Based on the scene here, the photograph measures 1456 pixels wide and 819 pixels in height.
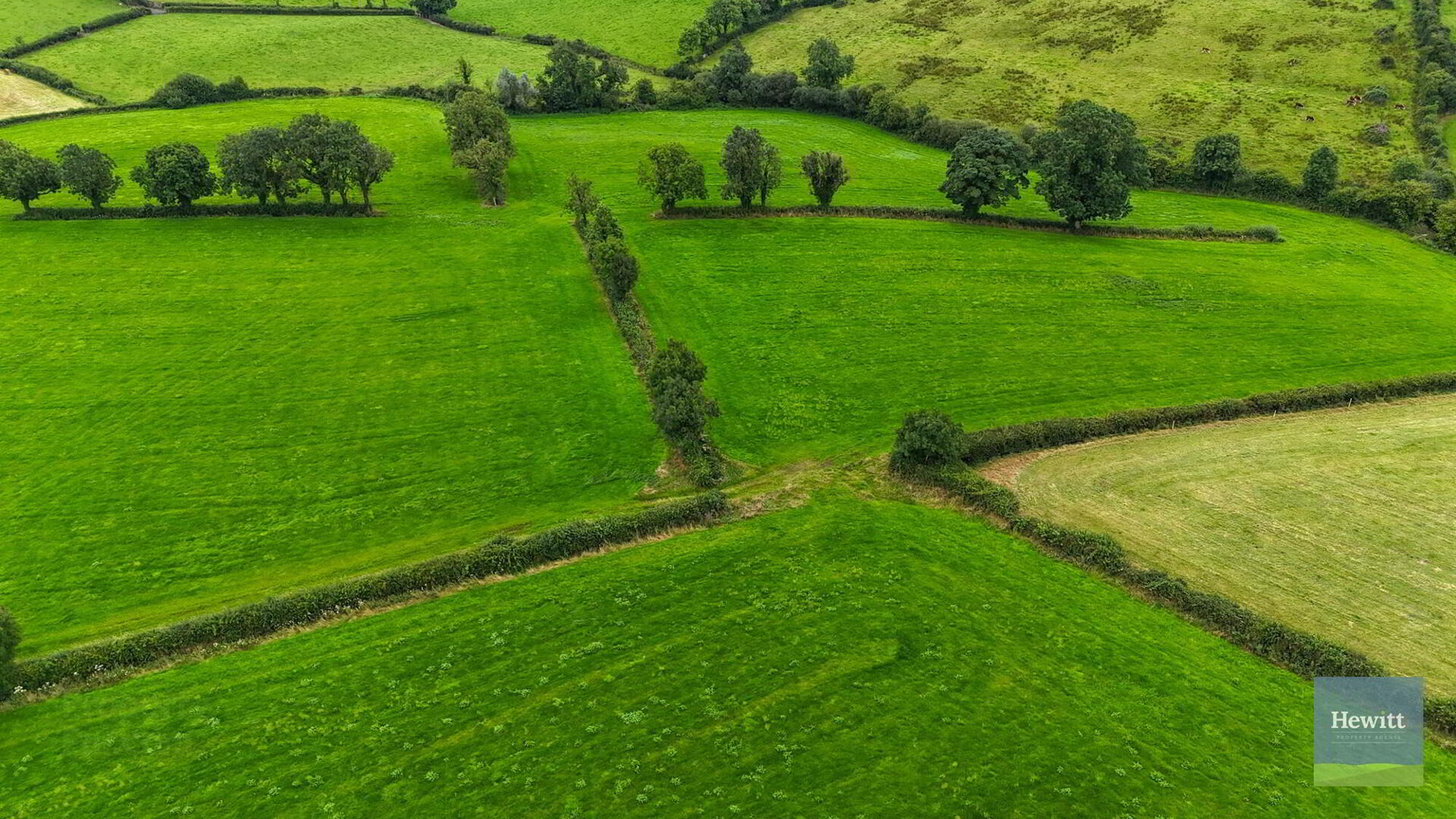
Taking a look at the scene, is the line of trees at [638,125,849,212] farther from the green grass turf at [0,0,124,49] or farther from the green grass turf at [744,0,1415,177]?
the green grass turf at [0,0,124,49]

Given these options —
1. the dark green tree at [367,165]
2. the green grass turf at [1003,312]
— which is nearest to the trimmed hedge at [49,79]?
the dark green tree at [367,165]

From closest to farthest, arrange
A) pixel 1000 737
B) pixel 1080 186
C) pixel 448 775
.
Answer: pixel 448 775, pixel 1000 737, pixel 1080 186

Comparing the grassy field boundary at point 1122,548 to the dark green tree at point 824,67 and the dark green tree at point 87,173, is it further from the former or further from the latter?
the dark green tree at point 824,67

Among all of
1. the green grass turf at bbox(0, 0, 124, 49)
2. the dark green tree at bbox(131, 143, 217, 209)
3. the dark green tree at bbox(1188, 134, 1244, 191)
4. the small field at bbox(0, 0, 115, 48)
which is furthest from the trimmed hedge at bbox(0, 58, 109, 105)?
the dark green tree at bbox(1188, 134, 1244, 191)

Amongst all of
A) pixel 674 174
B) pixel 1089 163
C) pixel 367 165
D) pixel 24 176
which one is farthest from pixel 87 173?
pixel 1089 163

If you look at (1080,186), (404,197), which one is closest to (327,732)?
(404,197)

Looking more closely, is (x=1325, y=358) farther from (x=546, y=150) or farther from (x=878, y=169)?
(x=546, y=150)
